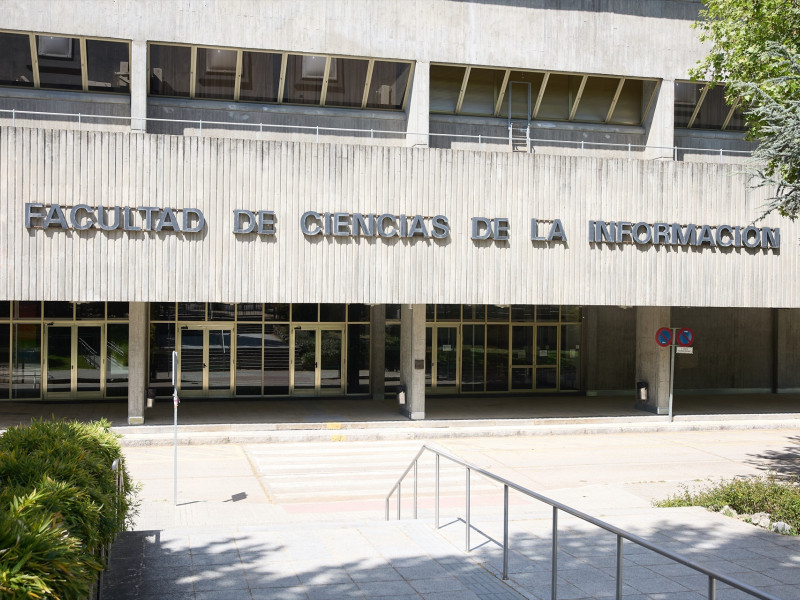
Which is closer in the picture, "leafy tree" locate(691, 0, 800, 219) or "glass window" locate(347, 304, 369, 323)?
"leafy tree" locate(691, 0, 800, 219)

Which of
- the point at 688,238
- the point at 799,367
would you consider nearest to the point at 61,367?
the point at 688,238

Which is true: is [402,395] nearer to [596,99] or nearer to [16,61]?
[596,99]

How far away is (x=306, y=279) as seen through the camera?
69.1ft

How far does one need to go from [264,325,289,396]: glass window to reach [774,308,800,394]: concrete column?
18265 millimetres

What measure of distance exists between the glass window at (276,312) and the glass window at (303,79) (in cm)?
675

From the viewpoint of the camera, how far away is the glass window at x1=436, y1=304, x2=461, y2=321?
93.1 feet

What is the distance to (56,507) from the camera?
589 centimetres

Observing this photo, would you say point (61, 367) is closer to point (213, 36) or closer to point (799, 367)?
point (213, 36)

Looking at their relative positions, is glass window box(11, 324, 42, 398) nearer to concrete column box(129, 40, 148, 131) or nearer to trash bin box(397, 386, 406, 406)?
concrete column box(129, 40, 148, 131)

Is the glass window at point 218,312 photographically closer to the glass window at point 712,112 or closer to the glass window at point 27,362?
the glass window at point 27,362

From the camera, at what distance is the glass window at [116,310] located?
25758mm

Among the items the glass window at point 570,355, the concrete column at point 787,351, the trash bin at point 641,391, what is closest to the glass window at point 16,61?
the glass window at point 570,355

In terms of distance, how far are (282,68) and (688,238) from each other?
12181 mm

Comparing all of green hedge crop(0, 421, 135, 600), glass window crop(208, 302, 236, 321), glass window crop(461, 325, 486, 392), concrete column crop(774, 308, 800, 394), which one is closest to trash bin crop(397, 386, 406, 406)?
glass window crop(461, 325, 486, 392)
